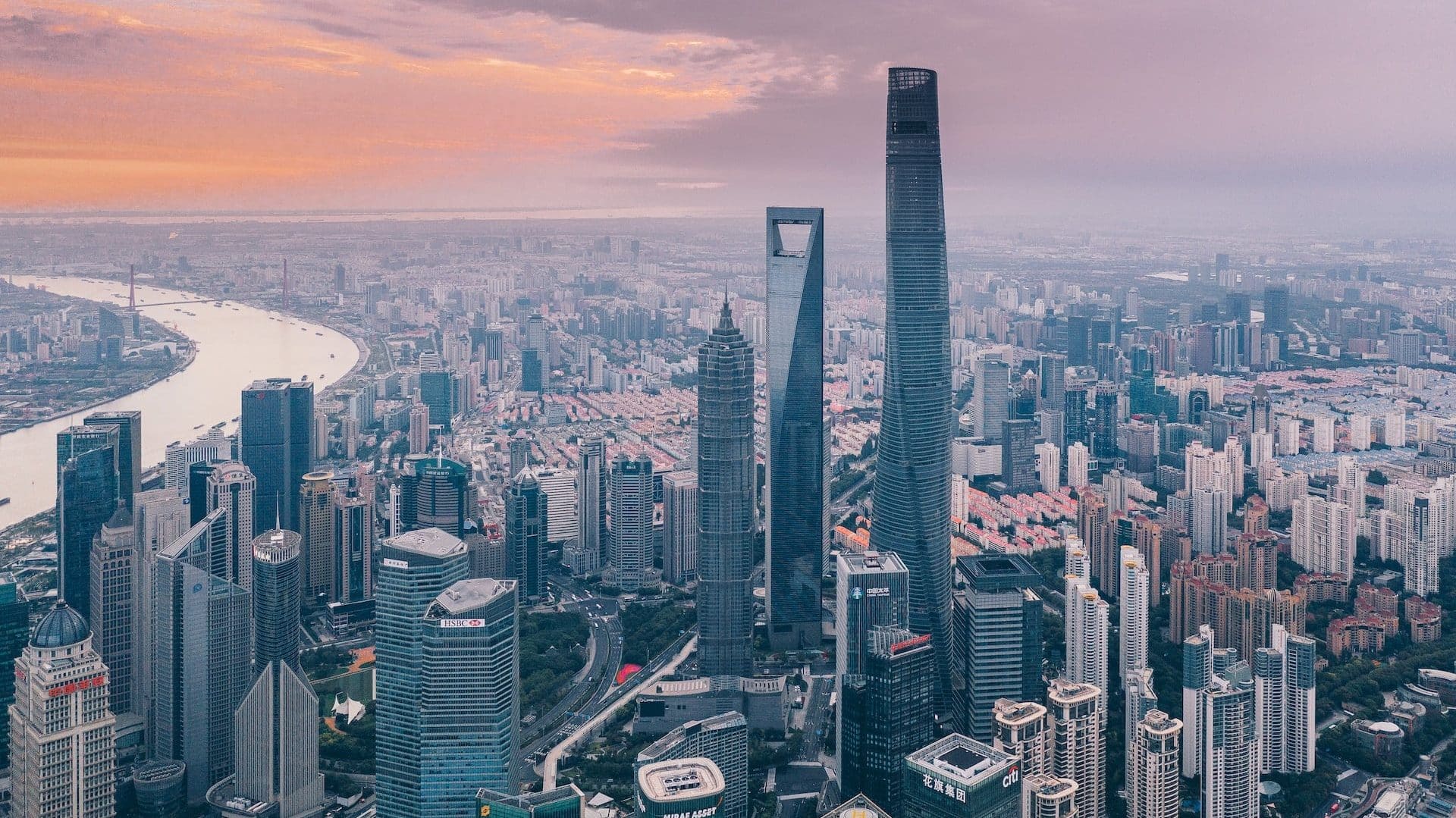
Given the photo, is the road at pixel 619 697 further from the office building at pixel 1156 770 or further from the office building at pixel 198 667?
the office building at pixel 1156 770

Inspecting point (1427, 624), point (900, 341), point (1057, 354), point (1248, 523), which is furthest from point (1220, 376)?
point (900, 341)

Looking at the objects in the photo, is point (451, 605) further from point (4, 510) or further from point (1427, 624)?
point (1427, 624)

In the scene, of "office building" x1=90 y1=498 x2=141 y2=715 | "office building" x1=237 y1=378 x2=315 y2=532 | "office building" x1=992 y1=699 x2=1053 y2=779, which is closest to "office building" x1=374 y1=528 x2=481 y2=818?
"office building" x1=90 y1=498 x2=141 y2=715

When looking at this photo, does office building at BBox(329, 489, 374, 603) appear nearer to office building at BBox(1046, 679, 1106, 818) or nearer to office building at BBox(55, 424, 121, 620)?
office building at BBox(55, 424, 121, 620)

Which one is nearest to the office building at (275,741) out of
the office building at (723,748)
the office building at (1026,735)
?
the office building at (723,748)

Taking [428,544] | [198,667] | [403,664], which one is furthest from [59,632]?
[428,544]
